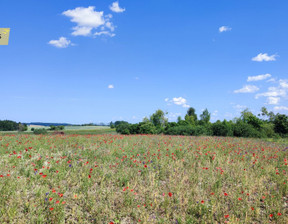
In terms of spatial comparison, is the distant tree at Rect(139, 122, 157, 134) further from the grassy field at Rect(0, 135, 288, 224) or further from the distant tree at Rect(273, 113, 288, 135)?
the distant tree at Rect(273, 113, 288, 135)

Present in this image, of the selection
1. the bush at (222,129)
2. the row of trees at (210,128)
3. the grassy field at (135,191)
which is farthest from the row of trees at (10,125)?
the grassy field at (135,191)

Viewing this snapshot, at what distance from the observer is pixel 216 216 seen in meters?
4.55

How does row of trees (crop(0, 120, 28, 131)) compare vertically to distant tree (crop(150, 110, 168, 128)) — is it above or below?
below

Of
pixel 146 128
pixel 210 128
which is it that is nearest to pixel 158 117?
pixel 146 128

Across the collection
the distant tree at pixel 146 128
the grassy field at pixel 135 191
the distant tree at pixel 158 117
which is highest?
the distant tree at pixel 158 117

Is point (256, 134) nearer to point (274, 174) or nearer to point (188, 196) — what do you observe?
point (274, 174)

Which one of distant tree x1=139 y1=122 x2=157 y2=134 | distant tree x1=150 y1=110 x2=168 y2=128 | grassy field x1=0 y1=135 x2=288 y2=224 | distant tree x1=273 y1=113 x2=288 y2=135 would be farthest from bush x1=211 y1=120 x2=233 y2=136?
distant tree x1=273 y1=113 x2=288 y2=135

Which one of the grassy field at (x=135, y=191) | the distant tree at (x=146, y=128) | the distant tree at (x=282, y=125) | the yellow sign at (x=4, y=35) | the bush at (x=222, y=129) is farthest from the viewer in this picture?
the distant tree at (x=282, y=125)

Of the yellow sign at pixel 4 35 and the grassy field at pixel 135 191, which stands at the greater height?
the yellow sign at pixel 4 35

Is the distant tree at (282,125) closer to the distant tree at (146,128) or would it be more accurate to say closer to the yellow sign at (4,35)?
the distant tree at (146,128)

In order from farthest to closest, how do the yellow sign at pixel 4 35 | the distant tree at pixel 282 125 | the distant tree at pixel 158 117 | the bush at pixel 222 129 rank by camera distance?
the distant tree at pixel 158 117
the distant tree at pixel 282 125
the bush at pixel 222 129
the yellow sign at pixel 4 35

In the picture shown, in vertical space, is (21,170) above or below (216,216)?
above

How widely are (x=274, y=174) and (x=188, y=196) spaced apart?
13.2 ft

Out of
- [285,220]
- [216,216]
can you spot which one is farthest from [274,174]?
[216,216]
